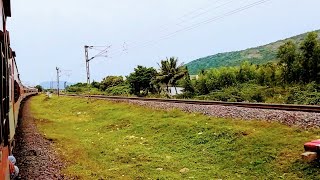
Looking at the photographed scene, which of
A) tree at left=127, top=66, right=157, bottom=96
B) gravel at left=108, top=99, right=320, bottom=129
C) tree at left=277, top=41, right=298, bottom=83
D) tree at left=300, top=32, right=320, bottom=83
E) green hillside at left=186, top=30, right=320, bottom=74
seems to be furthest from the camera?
green hillside at left=186, top=30, right=320, bottom=74

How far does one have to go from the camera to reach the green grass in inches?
371

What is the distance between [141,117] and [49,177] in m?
9.98

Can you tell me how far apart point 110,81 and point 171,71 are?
26.8 metres

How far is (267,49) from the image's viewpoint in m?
161

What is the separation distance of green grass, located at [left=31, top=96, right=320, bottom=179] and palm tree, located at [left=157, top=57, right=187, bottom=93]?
34582 millimetres

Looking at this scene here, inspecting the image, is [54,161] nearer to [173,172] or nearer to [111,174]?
[111,174]

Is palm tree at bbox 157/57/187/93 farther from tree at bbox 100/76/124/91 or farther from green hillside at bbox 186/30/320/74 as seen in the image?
green hillside at bbox 186/30/320/74

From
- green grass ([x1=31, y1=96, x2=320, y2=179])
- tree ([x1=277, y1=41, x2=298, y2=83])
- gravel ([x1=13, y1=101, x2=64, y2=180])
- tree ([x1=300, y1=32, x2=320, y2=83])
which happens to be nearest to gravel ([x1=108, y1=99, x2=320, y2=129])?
green grass ([x1=31, y1=96, x2=320, y2=179])

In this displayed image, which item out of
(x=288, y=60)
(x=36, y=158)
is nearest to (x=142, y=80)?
(x=288, y=60)

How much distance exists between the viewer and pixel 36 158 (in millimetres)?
11758

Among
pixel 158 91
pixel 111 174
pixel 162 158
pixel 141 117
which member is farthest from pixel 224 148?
pixel 158 91

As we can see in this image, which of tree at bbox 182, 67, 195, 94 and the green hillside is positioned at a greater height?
the green hillside

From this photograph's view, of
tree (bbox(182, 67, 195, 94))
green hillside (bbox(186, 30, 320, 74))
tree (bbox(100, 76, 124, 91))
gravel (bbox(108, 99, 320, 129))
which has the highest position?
green hillside (bbox(186, 30, 320, 74))

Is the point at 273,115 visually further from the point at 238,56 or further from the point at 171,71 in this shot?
the point at 238,56
